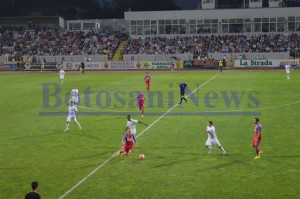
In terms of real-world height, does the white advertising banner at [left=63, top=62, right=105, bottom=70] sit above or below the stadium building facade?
below

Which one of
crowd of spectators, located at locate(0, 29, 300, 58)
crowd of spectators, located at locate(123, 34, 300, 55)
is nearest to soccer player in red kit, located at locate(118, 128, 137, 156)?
crowd of spectators, located at locate(0, 29, 300, 58)

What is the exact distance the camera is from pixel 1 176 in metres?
16.1

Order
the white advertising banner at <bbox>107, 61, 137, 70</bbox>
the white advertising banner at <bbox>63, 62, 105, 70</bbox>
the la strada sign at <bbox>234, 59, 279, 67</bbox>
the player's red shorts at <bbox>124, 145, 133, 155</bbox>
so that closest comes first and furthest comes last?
the player's red shorts at <bbox>124, 145, 133, 155</bbox>
the la strada sign at <bbox>234, 59, 279, 67</bbox>
the white advertising banner at <bbox>107, 61, 137, 70</bbox>
the white advertising banner at <bbox>63, 62, 105, 70</bbox>

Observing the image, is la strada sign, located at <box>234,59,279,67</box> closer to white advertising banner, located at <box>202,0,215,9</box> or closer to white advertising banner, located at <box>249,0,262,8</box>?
white advertising banner, located at <box>249,0,262,8</box>

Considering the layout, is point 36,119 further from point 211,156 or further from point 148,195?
point 148,195

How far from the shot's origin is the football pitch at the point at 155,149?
14.7 metres

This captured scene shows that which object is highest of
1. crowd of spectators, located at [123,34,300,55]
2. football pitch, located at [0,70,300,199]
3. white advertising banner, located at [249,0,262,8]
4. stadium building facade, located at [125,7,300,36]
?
white advertising banner, located at [249,0,262,8]

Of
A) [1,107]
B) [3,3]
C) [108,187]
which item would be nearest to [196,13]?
[3,3]

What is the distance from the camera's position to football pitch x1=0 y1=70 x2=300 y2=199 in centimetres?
1467

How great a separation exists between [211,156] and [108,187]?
5222 millimetres

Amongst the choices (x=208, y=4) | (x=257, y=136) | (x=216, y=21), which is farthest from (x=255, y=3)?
(x=257, y=136)

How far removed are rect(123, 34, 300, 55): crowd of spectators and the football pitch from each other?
40615mm

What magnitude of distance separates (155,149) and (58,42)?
68269mm

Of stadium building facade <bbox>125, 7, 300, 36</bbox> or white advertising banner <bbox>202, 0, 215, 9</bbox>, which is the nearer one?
stadium building facade <bbox>125, 7, 300, 36</bbox>
